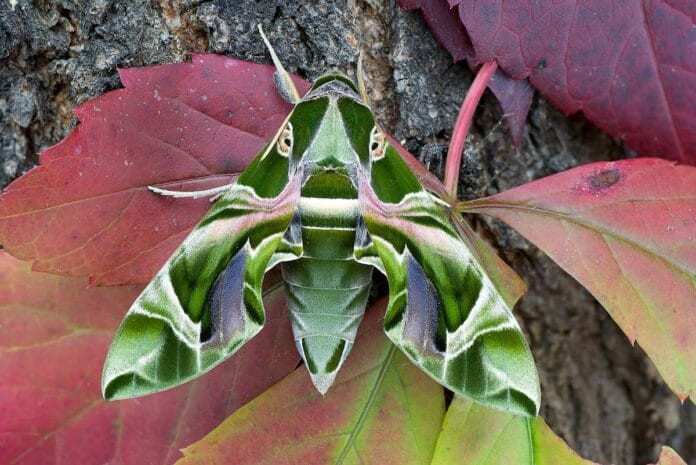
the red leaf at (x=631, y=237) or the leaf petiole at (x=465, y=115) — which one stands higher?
the leaf petiole at (x=465, y=115)

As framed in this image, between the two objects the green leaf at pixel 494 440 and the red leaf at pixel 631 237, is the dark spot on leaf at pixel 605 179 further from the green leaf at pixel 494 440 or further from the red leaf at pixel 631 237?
the green leaf at pixel 494 440

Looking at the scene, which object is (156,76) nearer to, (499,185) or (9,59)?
(9,59)

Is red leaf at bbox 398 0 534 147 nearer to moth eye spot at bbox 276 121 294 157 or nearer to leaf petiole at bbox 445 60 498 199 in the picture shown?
leaf petiole at bbox 445 60 498 199

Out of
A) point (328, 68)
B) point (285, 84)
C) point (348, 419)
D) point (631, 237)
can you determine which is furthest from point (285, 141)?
point (631, 237)

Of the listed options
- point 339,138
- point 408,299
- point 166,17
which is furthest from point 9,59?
point 408,299

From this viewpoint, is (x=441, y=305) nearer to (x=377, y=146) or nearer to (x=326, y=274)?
(x=326, y=274)

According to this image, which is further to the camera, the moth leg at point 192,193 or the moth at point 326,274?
the moth leg at point 192,193

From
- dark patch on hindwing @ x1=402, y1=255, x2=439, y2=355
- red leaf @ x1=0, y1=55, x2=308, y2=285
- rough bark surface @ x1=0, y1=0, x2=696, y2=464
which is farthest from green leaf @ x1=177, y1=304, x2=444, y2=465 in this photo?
rough bark surface @ x1=0, y1=0, x2=696, y2=464

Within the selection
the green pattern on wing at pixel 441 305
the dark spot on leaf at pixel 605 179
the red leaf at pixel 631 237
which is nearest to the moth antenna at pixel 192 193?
the green pattern on wing at pixel 441 305
